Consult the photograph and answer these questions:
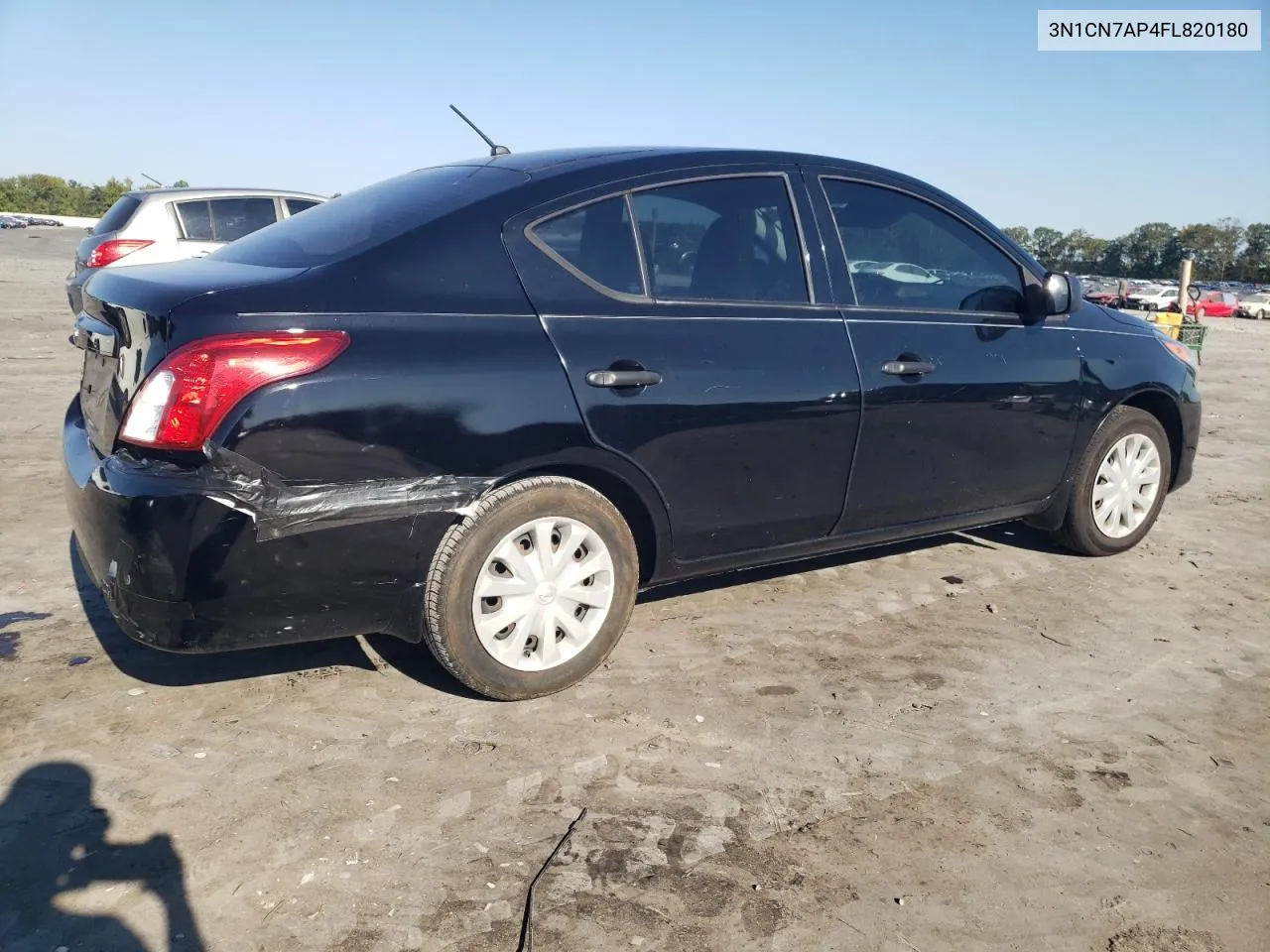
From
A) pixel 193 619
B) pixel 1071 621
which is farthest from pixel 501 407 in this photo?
pixel 1071 621

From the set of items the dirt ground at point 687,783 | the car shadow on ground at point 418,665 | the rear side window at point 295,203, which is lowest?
the dirt ground at point 687,783

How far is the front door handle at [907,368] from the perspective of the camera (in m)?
3.90

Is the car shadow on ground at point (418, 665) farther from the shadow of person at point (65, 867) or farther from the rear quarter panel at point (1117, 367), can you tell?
the rear quarter panel at point (1117, 367)

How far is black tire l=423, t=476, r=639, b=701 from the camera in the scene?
306 centimetres

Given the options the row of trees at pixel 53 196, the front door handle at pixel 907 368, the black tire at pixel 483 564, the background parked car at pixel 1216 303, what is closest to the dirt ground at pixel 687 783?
the black tire at pixel 483 564

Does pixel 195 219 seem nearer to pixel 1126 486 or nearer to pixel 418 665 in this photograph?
pixel 418 665

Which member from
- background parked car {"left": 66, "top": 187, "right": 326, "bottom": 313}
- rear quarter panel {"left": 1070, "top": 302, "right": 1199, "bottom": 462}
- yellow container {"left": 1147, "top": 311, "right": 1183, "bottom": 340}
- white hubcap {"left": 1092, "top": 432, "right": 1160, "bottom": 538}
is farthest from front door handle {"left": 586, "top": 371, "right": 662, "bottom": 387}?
yellow container {"left": 1147, "top": 311, "right": 1183, "bottom": 340}

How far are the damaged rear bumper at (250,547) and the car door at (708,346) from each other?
598 millimetres

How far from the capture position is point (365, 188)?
3.92 m

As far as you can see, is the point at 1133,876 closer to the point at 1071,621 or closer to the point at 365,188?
the point at 1071,621

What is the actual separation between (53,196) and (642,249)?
12982 cm

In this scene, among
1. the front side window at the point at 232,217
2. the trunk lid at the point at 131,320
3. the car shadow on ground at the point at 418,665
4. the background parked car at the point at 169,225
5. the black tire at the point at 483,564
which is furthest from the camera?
the front side window at the point at 232,217

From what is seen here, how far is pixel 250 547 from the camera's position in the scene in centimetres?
279

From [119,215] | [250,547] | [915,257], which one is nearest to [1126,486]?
[915,257]
